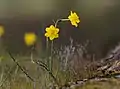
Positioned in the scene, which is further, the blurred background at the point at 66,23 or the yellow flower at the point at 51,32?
the blurred background at the point at 66,23

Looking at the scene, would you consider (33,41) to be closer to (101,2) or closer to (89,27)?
(89,27)

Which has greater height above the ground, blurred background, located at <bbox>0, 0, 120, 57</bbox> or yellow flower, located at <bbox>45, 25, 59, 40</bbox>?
yellow flower, located at <bbox>45, 25, 59, 40</bbox>

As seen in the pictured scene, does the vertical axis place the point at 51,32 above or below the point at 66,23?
above

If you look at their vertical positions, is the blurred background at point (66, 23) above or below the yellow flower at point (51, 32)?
below

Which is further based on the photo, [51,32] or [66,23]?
[66,23]

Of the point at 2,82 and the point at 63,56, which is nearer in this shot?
the point at 2,82

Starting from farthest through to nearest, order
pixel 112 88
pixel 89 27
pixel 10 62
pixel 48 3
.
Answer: pixel 48 3
pixel 89 27
pixel 10 62
pixel 112 88

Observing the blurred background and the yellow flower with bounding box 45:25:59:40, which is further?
the blurred background

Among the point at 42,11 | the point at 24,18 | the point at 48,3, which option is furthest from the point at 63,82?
the point at 48,3
